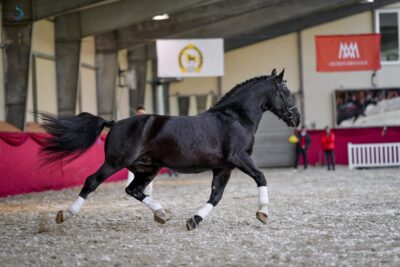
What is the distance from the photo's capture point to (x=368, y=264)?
637 centimetres

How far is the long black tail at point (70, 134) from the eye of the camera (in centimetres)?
931

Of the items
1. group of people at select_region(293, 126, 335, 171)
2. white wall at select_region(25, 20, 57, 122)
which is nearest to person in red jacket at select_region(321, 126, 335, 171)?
group of people at select_region(293, 126, 335, 171)

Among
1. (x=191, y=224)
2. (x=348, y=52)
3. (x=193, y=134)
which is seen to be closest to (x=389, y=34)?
(x=348, y=52)

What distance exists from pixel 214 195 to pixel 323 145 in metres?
19.1

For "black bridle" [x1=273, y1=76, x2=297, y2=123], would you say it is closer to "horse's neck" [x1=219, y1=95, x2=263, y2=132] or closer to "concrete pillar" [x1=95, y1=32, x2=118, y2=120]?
"horse's neck" [x1=219, y1=95, x2=263, y2=132]

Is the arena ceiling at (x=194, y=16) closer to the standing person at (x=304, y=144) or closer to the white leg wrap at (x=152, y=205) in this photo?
the standing person at (x=304, y=144)

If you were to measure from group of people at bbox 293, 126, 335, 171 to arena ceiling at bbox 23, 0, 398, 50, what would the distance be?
4.70m

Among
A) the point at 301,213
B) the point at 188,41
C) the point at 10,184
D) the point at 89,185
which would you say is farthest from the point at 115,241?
the point at 188,41

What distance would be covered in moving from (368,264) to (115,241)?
2.95 m

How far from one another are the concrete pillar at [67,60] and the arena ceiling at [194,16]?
348 mm

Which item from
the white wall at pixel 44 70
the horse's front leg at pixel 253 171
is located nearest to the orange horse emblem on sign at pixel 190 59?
the white wall at pixel 44 70

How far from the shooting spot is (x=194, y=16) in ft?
81.8

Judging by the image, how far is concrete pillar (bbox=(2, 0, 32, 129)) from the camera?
17797mm

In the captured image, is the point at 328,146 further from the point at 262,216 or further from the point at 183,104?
the point at 262,216
